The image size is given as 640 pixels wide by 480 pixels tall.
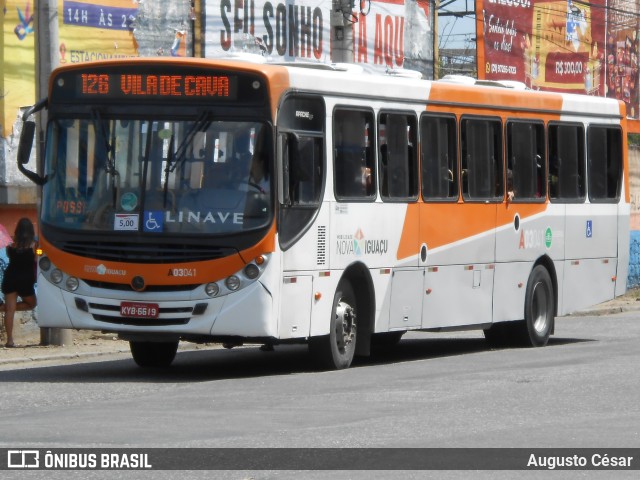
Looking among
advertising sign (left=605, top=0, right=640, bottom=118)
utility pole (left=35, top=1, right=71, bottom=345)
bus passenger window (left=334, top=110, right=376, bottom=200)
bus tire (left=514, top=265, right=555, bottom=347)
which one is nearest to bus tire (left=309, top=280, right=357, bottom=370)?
bus passenger window (left=334, top=110, right=376, bottom=200)

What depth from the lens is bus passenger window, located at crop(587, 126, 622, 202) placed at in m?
22.2

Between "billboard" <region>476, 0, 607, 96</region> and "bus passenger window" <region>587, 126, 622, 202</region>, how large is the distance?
15.3 m

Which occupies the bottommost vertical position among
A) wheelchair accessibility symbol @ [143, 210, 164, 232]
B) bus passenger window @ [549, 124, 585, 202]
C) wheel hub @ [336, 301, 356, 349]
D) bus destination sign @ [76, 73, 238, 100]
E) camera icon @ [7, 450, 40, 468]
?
camera icon @ [7, 450, 40, 468]

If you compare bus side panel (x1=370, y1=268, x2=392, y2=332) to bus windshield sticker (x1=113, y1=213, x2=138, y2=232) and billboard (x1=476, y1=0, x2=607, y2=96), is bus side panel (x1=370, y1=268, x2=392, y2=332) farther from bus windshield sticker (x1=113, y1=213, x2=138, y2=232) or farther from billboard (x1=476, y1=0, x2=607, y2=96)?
billboard (x1=476, y1=0, x2=607, y2=96)

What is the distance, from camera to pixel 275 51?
28.5 meters

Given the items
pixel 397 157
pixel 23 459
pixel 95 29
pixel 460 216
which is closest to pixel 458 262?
pixel 460 216

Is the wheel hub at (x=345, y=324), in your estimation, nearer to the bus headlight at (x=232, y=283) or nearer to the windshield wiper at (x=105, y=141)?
the bus headlight at (x=232, y=283)

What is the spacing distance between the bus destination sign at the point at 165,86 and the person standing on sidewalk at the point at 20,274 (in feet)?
14.6

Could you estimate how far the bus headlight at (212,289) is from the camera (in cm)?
1559

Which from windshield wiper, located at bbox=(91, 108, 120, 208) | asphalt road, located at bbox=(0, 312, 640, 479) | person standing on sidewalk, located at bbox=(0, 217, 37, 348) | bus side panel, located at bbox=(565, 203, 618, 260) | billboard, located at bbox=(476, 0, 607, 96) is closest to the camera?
asphalt road, located at bbox=(0, 312, 640, 479)

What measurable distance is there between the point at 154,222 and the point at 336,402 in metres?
3.09

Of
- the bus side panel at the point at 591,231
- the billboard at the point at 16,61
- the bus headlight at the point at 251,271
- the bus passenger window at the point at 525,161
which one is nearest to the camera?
the bus headlight at the point at 251,271

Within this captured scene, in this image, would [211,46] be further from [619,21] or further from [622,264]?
[619,21]

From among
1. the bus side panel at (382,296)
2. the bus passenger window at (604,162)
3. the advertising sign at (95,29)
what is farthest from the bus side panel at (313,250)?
the advertising sign at (95,29)
